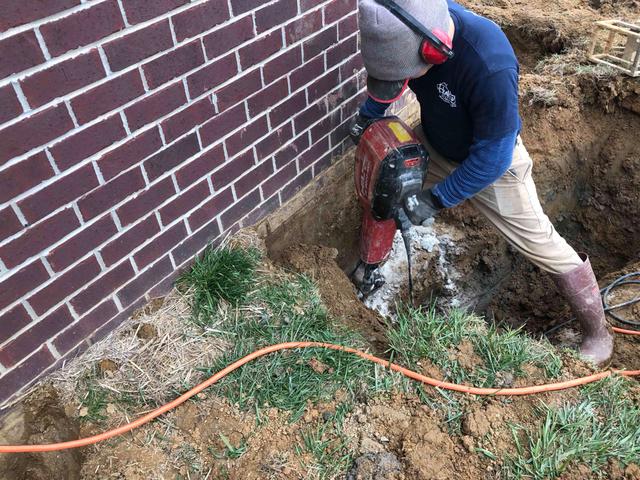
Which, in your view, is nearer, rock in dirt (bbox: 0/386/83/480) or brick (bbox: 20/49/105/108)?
brick (bbox: 20/49/105/108)

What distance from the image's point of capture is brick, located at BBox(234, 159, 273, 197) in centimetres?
276

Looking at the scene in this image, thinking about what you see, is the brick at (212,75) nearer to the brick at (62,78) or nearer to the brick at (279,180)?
the brick at (62,78)

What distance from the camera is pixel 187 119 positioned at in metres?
2.29

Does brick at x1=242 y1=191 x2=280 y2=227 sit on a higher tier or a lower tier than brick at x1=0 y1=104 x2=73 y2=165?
lower

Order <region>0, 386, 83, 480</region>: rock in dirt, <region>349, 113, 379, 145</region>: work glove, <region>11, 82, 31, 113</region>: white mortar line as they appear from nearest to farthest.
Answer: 1. <region>11, 82, 31, 113</region>: white mortar line
2. <region>0, 386, 83, 480</region>: rock in dirt
3. <region>349, 113, 379, 145</region>: work glove

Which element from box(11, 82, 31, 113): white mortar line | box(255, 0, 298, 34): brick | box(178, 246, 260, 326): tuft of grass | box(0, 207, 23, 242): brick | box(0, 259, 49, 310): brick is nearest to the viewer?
box(11, 82, 31, 113): white mortar line

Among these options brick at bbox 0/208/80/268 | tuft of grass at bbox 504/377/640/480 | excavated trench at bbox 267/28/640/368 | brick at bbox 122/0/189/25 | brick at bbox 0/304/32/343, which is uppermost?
brick at bbox 122/0/189/25

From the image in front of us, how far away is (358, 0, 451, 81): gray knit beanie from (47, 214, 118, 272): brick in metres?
1.31

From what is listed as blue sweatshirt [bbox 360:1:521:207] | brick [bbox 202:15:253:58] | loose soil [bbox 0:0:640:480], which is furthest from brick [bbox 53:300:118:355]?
blue sweatshirt [bbox 360:1:521:207]

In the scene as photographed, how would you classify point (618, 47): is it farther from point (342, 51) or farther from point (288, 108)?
point (288, 108)

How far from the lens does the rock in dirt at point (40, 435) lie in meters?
2.16

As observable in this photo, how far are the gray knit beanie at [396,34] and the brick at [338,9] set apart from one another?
0.67 metres

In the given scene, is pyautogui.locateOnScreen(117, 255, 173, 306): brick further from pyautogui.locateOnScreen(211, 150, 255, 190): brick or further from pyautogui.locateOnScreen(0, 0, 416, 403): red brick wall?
pyautogui.locateOnScreen(211, 150, 255, 190): brick

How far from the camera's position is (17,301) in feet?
6.50
